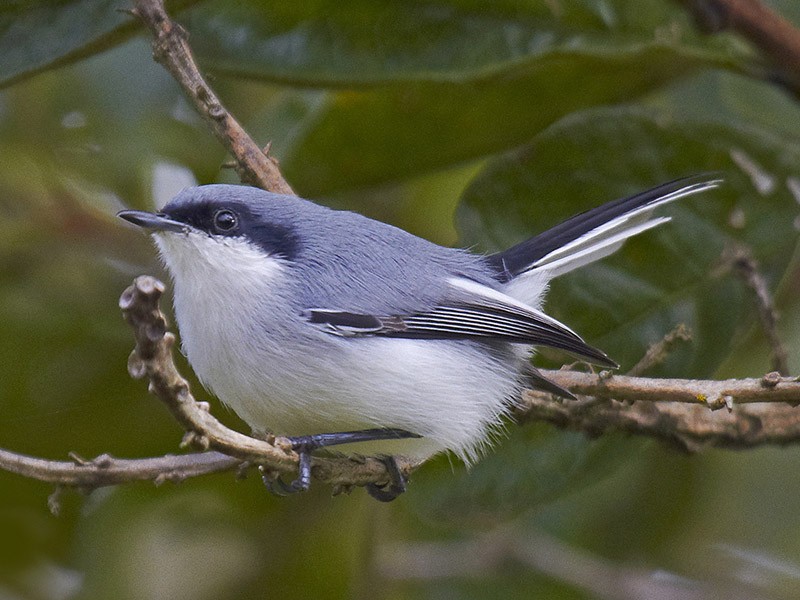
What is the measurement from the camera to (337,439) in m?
2.05

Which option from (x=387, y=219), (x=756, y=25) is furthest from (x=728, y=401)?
(x=387, y=219)

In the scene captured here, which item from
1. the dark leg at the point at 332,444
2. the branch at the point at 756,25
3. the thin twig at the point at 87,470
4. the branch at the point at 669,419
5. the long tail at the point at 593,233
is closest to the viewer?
the thin twig at the point at 87,470

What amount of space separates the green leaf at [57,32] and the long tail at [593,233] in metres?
0.98

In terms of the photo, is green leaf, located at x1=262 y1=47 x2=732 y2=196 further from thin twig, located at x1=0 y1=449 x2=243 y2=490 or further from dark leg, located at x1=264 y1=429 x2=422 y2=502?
thin twig, located at x1=0 y1=449 x2=243 y2=490

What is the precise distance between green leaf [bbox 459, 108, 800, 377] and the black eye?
599mm

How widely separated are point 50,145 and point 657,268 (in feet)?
5.82

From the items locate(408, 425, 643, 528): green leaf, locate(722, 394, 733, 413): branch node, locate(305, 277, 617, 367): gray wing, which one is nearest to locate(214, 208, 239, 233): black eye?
locate(305, 277, 617, 367): gray wing

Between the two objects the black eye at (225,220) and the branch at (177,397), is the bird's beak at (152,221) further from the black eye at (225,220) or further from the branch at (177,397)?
the branch at (177,397)

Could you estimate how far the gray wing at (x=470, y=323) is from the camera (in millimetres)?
2146

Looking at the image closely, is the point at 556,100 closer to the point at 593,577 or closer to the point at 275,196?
the point at 275,196

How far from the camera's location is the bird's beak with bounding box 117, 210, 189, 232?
216cm

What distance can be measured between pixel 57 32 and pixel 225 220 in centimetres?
58

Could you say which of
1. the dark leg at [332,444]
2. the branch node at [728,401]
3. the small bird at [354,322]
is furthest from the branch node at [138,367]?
the branch node at [728,401]

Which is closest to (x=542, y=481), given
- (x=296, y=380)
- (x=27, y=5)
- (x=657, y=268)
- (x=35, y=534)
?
(x=657, y=268)
